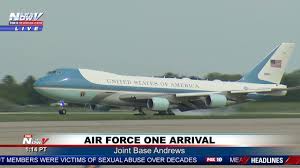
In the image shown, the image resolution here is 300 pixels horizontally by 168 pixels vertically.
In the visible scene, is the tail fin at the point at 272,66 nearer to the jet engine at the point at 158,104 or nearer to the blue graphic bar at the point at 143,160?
the jet engine at the point at 158,104

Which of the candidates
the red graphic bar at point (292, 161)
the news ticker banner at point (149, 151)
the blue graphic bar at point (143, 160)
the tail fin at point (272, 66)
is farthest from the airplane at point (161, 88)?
the blue graphic bar at point (143, 160)

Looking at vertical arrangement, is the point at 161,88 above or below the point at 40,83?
below

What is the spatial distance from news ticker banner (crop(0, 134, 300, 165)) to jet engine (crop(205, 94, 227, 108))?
38.1m

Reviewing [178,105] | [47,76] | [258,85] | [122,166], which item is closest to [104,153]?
[122,166]

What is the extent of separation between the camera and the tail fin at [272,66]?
59406mm

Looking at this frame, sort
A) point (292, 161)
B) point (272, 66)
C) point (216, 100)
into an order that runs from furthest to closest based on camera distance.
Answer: point (272, 66)
point (216, 100)
point (292, 161)

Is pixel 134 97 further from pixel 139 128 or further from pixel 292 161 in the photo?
pixel 292 161

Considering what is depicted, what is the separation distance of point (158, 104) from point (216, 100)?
5.21 m

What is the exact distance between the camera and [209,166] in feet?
43.4

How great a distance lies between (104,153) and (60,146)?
3.14ft

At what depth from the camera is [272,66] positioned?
59.5 m

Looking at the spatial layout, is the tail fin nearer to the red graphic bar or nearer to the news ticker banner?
the news ticker banner

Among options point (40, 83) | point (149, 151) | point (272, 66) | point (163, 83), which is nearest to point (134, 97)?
point (163, 83)

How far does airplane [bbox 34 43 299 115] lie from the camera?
49281mm
